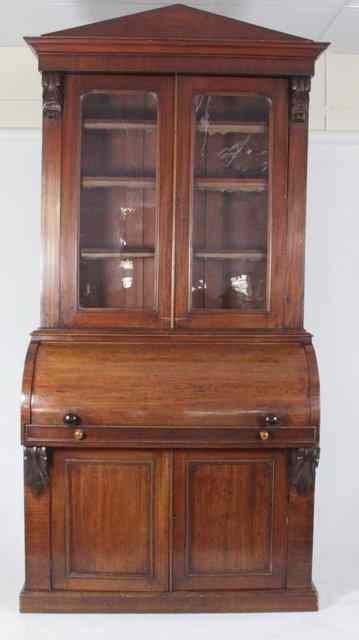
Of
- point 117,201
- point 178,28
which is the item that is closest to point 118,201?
point 117,201

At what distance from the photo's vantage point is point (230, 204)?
9.01 ft

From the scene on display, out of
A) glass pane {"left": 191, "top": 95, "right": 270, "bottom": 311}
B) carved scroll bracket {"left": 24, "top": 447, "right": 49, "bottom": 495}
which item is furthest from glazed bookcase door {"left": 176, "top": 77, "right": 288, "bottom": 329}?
carved scroll bracket {"left": 24, "top": 447, "right": 49, "bottom": 495}

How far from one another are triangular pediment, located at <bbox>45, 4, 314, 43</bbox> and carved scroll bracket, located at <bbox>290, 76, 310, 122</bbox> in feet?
0.46

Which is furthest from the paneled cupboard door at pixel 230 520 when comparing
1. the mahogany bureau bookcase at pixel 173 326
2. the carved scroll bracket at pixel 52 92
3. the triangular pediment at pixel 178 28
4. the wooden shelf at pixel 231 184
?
the triangular pediment at pixel 178 28

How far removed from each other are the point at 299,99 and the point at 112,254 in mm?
858

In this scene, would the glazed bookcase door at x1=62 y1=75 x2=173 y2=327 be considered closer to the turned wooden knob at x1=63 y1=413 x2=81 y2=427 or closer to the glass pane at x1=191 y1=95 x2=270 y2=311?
the glass pane at x1=191 y1=95 x2=270 y2=311

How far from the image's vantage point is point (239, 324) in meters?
2.71

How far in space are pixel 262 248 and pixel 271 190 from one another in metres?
0.21

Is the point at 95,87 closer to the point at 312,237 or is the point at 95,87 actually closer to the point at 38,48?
the point at 38,48

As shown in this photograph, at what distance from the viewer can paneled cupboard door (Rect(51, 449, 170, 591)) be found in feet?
8.64

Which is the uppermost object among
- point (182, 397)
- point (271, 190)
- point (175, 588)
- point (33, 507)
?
point (271, 190)

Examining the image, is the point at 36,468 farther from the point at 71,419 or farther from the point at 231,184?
the point at 231,184

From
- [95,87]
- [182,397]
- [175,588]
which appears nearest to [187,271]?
[182,397]

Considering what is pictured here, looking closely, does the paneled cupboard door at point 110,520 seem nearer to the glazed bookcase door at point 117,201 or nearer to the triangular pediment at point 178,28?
the glazed bookcase door at point 117,201
